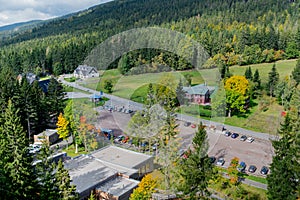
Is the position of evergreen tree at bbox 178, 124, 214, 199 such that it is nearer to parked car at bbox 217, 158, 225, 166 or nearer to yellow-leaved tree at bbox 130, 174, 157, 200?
yellow-leaved tree at bbox 130, 174, 157, 200

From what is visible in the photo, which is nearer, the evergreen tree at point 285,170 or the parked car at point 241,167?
the evergreen tree at point 285,170

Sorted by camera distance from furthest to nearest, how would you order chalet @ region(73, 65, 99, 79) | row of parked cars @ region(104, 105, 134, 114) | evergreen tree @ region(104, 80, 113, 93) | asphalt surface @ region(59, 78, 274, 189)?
chalet @ region(73, 65, 99, 79)
evergreen tree @ region(104, 80, 113, 93)
row of parked cars @ region(104, 105, 134, 114)
asphalt surface @ region(59, 78, 274, 189)

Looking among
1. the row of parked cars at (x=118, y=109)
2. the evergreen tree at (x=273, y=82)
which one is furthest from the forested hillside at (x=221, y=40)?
the evergreen tree at (x=273, y=82)

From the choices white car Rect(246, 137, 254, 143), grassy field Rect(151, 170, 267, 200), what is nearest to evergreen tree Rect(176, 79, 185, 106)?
white car Rect(246, 137, 254, 143)

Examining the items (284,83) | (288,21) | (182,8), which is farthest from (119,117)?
(182,8)

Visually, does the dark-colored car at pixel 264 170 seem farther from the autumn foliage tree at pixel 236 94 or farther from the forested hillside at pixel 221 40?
the forested hillside at pixel 221 40

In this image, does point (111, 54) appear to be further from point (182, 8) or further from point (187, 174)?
point (182, 8)
